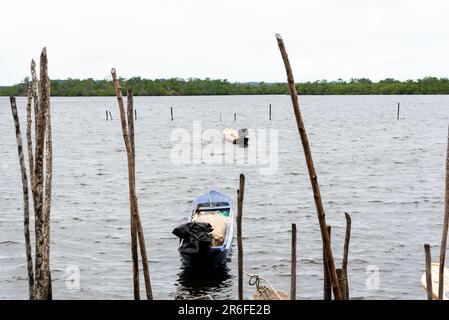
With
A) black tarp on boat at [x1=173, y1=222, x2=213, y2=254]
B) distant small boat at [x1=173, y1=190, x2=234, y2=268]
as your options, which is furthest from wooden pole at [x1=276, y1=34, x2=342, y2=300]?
distant small boat at [x1=173, y1=190, x2=234, y2=268]

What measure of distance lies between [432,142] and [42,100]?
42387 millimetres

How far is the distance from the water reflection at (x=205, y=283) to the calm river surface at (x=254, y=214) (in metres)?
0.03

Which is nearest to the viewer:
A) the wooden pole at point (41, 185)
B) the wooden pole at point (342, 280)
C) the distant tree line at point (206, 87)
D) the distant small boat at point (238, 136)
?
the wooden pole at point (41, 185)

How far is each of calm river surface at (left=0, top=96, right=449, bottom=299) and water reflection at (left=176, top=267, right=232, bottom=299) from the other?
0.03m

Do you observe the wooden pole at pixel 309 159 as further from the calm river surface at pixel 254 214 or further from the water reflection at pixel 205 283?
the water reflection at pixel 205 283

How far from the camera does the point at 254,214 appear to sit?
23531 millimetres

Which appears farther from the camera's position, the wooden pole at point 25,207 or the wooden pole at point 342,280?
the wooden pole at point 25,207

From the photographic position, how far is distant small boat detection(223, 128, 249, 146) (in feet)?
149

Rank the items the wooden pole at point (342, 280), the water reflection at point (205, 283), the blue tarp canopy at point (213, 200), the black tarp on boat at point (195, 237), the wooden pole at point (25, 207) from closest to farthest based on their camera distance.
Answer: the wooden pole at point (342, 280) < the wooden pole at point (25, 207) < the water reflection at point (205, 283) < the black tarp on boat at point (195, 237) < the blue tarp canopy at point (213, 200)

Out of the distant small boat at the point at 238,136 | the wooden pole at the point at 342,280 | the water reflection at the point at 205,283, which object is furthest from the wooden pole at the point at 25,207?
the distant small boat at the point at 238,136

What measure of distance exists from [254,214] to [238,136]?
2327 cm

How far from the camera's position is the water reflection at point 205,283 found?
15.1 m

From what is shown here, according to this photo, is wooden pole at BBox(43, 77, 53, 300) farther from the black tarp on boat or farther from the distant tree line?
the distant tree line
